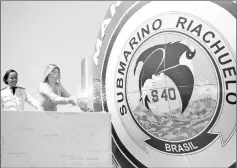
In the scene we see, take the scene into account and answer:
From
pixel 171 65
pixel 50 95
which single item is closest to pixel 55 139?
pixel 50 95

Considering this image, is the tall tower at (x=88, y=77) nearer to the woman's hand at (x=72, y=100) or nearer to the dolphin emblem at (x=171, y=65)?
the woman's hand at (x=72, y=100)

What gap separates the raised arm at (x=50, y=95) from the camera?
11.5 feet

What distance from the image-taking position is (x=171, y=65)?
2721 mm

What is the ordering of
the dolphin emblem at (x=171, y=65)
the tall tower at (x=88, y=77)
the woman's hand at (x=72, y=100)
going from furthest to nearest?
the woman's hand at (x=72, y=100)
the tall tower at (x=88, y=77)
the dolphin emblem at (x=171, y=65)

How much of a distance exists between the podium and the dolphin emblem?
0.48m

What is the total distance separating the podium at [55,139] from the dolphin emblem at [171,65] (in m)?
0.48

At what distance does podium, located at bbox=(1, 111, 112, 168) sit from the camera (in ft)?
9.48

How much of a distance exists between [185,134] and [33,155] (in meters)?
1.15

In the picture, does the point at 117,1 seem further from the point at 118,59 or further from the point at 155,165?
the point at 155,165

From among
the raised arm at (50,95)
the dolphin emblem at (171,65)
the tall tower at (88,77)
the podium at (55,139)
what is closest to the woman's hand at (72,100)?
the raised arm at (50,95)

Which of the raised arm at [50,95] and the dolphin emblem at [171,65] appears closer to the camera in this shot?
the dolphin emblem at [171,65]

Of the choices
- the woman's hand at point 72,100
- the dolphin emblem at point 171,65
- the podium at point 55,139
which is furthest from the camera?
the woman's hand at point 72,100

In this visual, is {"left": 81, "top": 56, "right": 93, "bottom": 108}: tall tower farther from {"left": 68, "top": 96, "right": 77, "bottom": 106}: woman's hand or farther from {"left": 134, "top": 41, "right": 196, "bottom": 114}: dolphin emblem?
{"left": 134, "top": 41, "right": 196, "bottom": 114}: dolphin emblem

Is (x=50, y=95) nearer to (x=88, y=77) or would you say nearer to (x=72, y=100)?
(x=72, y=100)
